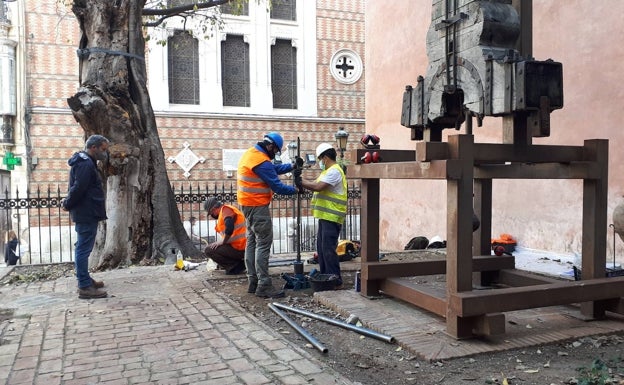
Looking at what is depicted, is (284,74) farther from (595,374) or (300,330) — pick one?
(595,374)

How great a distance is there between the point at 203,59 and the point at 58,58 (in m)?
5.08

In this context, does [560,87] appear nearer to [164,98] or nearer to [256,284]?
[256,284]

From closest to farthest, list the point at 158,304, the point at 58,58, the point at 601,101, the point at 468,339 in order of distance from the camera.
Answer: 1. the point at 468,339
2. the point at 158,304
3. the point at 601,101
4. the point at 58,58

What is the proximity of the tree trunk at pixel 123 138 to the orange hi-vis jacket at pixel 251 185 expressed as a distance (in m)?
3.59

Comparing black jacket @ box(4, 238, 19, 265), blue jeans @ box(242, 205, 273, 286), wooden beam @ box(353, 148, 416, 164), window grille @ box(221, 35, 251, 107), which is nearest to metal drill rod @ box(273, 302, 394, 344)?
blue jeans @ box(242, 205, 273, 286)

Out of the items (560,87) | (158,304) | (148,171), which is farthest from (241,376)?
(148,171)

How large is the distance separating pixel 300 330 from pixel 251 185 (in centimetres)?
197

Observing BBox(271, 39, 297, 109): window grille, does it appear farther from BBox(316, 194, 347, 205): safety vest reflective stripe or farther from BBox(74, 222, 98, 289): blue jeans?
BBox(74, 222, 98, 289): blue jeans

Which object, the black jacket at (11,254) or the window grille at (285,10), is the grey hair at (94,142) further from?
the window grille at (285,10)

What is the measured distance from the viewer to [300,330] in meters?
4.80

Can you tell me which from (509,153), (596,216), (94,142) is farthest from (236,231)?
(596,216)

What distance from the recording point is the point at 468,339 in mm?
Answer: 4457

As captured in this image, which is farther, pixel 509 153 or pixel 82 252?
pixel 82 252

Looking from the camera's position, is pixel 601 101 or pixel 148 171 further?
pixel 148 171
